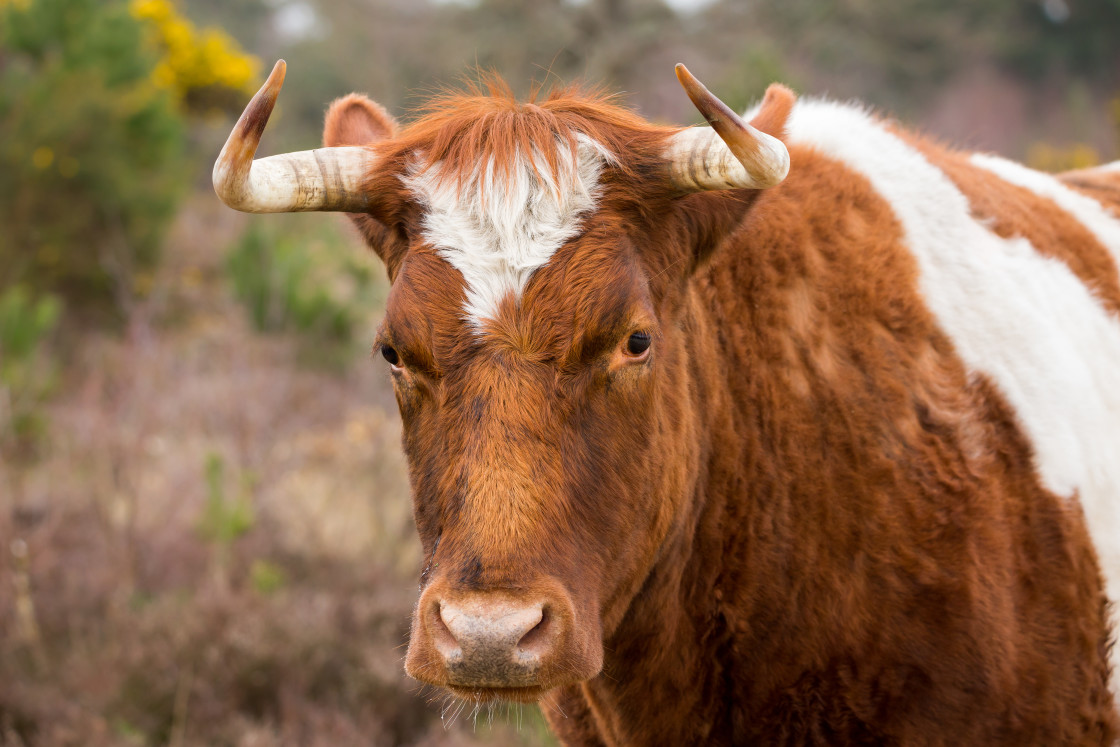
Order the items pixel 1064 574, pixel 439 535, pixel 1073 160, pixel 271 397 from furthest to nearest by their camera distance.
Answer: pixel 1073 160
pixel 271 397
pixel 1064 574
pixel 439 535

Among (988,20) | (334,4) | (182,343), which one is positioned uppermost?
(988,20)

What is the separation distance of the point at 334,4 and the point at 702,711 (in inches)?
902

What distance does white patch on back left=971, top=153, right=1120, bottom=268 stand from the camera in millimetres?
3242

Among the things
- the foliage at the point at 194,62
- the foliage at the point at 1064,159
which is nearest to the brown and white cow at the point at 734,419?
the foliage at the point at 194,62

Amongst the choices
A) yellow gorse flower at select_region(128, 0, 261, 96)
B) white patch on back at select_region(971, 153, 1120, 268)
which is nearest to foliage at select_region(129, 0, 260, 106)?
yellow gorse flower at select_region(128, 0, 261, 96)

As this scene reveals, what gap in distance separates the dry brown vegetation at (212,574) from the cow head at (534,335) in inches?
41.3

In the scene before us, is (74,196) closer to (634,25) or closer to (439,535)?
(439,535)

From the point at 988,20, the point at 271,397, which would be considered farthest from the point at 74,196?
the point at 988,20

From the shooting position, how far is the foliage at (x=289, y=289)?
915cm

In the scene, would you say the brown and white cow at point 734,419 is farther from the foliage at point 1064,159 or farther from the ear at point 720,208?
the foliage at point 1064,159

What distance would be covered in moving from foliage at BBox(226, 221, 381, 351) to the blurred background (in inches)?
1.9

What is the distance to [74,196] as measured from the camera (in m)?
11.7

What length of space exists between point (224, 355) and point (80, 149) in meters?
3.98

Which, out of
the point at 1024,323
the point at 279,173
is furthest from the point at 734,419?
the point at 279,173
